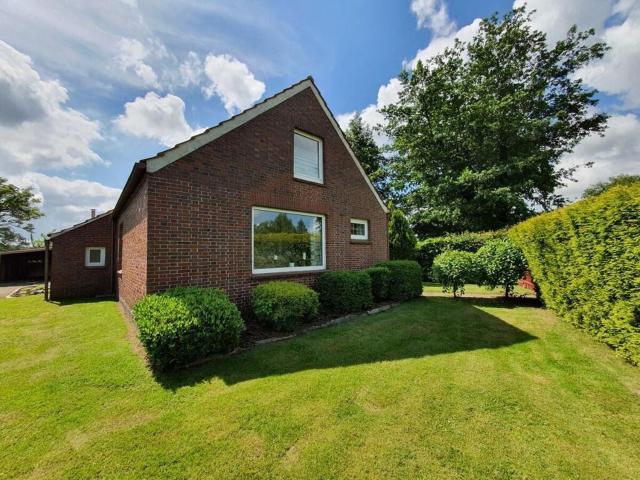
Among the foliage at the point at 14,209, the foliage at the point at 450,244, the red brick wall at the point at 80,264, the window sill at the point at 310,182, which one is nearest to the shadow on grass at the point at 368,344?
the window sill at the point at 310,182

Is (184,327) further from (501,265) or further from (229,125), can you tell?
(501,265)

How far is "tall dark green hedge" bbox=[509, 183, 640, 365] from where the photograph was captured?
368 centimetres

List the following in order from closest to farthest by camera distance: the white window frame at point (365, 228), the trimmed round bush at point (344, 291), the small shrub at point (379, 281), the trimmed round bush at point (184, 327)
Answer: the trimmed round bush at point (184, 327) < the trimmed round bush at point (344, 291) < the small shrub at point (379, 281) < the white window frame at point (365, 228)

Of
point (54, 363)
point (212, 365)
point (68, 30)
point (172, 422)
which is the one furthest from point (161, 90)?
point (172, 422)

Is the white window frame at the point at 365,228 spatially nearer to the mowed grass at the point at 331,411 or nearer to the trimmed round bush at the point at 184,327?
the mowed grass at the point at 331,411

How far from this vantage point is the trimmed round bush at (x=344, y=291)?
7039mm

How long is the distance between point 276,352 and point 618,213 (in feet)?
18.9

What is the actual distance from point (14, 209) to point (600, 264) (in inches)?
1641

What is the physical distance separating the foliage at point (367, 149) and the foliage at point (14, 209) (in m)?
33.1

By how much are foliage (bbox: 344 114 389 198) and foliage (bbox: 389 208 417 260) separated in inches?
454

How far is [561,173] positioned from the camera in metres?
19.7

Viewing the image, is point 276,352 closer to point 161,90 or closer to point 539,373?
point 539,373

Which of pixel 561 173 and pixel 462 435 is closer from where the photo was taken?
pixel 462 435

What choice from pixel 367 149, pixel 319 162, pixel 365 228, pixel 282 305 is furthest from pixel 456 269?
pixel 367 149
